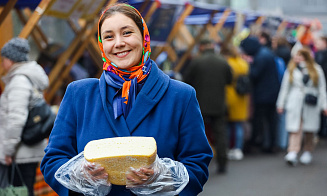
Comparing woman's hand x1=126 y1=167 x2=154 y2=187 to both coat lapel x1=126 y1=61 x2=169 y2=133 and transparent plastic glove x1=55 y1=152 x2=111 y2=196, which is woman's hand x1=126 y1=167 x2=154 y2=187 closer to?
transparent plastic glove x1=55 y1=152 x2=111 y2=196

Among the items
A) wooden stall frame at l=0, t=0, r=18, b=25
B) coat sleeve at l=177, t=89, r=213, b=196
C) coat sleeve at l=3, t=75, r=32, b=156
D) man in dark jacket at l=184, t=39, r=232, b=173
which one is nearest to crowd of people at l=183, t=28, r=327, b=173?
man in dark jacket at l=184, t=39, r=232, b=173

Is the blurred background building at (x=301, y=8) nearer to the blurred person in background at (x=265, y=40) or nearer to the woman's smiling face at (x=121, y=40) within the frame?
the blurred person in background at (x=265, y=40)

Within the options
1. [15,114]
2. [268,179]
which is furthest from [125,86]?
[268,179]

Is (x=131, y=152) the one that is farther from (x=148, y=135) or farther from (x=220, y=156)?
(x=220, y=156)

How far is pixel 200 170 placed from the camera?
2.31 m

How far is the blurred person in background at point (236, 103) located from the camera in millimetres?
9133

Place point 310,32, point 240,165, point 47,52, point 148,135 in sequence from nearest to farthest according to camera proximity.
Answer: point 148,135, point 47,52, point 240,165, point 310,32

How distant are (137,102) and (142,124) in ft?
0.31

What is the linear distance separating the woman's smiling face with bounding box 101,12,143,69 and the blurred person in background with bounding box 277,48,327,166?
638 centimetres

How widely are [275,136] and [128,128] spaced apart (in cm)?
804

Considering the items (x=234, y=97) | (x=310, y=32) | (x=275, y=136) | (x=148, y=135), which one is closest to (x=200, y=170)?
(x=148, y=135)

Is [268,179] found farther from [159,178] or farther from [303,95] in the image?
[159,178]

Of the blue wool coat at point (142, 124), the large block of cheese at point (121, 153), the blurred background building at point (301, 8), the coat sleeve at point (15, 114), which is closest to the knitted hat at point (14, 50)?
the coat sleeve at point (15, 114)

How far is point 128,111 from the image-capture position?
7.57 ft
